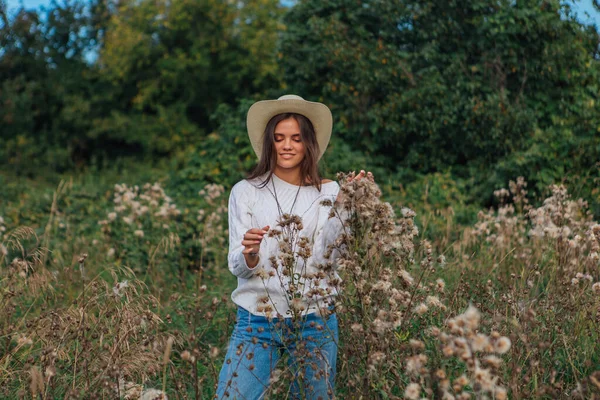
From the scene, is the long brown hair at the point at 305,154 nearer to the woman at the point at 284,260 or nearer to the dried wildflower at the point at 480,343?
the woman at the point at 284,260

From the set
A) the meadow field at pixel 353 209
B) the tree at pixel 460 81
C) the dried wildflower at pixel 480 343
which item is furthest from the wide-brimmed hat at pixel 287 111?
the tree at pixel 460 81

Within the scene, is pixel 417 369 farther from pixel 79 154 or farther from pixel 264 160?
pixel 79 154

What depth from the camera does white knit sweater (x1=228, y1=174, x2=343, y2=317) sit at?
288cm

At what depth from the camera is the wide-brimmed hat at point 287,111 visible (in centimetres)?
326

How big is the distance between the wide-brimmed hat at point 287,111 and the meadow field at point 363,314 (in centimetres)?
50

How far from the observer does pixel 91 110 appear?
19266mm

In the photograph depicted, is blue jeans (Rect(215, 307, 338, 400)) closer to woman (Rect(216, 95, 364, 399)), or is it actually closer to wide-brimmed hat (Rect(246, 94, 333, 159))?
woman (Rect(216, 95, 364, 399))

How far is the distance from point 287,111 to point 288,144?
24 cm

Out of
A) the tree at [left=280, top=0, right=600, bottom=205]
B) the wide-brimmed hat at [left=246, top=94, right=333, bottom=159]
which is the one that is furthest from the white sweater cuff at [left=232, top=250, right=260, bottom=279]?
the tree at [left=280, top=0, right=600, bottom=205]

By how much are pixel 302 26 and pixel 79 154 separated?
11.8m

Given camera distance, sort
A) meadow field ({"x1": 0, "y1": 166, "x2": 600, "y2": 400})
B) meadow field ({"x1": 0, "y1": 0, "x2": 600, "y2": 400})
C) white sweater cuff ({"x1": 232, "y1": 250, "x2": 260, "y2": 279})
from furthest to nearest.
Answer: white sweater cuff ({"x1": 232, "y1": 250, "x2": 260, "y2": 279}) < meadow field ({"x1": 0, "y1": 0, "x2": 600, "y2": 400}) < meadow field ({"x1": 0, "y1": 166, "x2": 600, "y2": 400})

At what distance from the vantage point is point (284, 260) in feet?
8.32

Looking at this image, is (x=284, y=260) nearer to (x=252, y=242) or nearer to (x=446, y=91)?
(x=252, y=242)

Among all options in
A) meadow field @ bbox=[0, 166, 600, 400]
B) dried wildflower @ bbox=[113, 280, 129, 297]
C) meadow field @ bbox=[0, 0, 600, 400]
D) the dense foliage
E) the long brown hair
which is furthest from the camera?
the dense foliage
